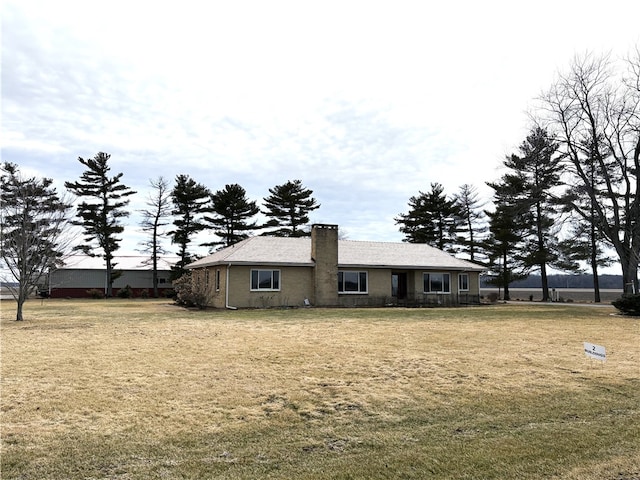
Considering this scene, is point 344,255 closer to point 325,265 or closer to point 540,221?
point 325,265

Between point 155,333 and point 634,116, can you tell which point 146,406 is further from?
point 634,116

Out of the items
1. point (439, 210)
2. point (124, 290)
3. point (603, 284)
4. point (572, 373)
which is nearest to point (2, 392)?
point (572, 373)

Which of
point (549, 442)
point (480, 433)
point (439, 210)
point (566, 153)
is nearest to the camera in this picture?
point (549, 442)

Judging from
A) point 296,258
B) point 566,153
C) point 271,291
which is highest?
point 566,153

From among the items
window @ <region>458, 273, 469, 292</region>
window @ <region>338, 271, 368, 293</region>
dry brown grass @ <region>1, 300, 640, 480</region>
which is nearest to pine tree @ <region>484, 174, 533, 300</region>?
window @ <region>458, 273, 469, 292</region>

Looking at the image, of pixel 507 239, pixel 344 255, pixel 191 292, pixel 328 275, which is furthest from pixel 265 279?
pixel 507 239

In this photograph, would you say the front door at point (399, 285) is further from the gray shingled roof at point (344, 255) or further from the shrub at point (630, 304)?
the shrub at point (630, 304)

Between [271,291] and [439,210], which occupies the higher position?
[439,210]

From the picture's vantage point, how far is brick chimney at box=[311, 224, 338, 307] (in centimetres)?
2789

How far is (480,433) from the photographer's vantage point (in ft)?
18.6

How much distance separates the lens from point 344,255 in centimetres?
3045

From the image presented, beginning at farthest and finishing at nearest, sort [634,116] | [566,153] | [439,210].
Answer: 1. [439,210]
2. [566,153]
3. [634,116]

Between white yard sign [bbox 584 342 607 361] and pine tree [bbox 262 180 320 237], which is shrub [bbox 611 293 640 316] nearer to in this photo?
white yard sign [bbox 584 342 607 361]

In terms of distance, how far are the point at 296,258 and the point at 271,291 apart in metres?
2.53
